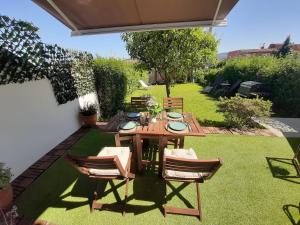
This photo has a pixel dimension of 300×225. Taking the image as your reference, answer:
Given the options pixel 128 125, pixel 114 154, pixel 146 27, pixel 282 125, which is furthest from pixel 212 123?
pixel 114 154

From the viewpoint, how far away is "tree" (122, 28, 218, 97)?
6141mm

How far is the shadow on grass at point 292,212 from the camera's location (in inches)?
101

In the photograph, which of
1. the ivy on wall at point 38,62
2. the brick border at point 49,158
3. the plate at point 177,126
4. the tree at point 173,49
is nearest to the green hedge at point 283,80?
the brick border at point 49,158

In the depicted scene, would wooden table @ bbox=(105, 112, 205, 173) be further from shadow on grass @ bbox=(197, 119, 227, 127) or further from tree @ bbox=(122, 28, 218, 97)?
tree @ bbox=(122, 28, 218, 97)

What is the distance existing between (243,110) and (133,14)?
14.6ft

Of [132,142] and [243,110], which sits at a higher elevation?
[243,110]

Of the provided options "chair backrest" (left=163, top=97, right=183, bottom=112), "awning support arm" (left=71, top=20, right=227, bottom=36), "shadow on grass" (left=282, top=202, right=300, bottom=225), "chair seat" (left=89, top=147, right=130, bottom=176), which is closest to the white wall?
"awning support arm" (left=71, top=20, right=227, bottom=36)

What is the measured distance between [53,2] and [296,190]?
4923 mm

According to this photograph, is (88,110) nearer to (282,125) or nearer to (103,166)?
(103,166)

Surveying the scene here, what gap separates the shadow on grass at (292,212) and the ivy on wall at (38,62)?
5451mm

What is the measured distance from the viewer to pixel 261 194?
3.09 meters

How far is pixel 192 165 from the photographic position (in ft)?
7.72

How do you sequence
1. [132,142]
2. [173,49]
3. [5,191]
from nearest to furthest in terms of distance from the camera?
[5,191] → [132,142] → [173,49]

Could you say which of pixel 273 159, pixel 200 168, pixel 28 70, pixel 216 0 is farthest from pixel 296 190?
pixel 28 70
